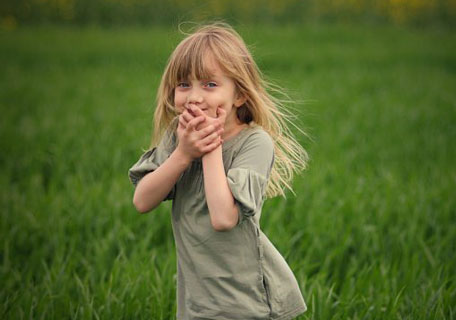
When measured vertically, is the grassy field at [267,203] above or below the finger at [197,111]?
below

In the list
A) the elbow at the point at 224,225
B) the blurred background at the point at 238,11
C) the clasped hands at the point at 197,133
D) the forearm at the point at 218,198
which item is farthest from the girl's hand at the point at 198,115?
the blurred background at the point at 238,11

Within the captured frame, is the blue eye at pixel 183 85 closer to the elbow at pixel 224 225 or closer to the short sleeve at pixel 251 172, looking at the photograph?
the short sleeve at pixel 251 172

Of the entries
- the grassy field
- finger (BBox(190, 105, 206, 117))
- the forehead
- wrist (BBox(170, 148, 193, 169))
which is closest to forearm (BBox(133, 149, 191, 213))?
wrist (BBox(170, 148, 193, 169))

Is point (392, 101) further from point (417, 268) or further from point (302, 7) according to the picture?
Answer: point (302, 7)

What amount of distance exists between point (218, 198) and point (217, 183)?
1.6 inches

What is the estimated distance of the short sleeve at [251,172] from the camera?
4.95 feet

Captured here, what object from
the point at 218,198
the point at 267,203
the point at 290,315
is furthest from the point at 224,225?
the point at 267,203

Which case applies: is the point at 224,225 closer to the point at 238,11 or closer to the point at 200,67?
the point at 200,67

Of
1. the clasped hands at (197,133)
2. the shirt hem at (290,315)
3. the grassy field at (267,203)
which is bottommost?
the grassy field at (267,203)

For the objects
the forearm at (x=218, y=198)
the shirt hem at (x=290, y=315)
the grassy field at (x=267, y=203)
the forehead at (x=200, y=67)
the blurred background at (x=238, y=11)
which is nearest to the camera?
the forearm at (x=218, y=198)

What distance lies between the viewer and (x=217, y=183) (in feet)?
4.98

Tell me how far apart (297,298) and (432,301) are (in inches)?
39.3

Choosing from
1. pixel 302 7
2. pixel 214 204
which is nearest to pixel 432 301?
pixel 214 204

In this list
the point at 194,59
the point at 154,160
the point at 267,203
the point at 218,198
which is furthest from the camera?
the point at 267,203
